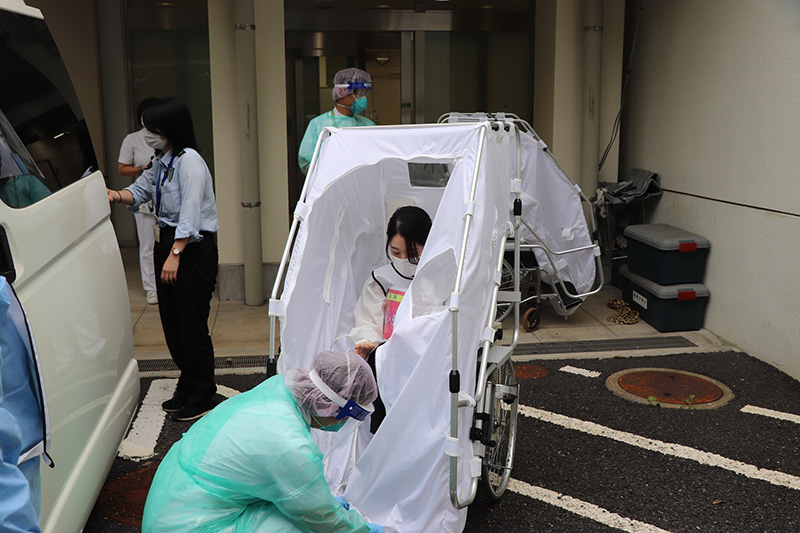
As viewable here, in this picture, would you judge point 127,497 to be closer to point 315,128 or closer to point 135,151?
point 315,128

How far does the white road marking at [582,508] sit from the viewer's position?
3.61 metres

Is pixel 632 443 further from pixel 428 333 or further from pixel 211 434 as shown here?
pixel 211 434

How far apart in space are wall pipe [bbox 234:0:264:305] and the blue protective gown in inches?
201

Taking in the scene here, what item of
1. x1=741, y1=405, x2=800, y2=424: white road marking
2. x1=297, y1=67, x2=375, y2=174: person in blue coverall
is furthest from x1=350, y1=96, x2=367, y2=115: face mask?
x1=741, y1=405, x2=800, y2=424: white road marking

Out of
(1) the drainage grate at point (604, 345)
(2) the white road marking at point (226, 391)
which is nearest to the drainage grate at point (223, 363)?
(2) the white road marking at point (226, 391)

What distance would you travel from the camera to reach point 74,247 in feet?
10.3

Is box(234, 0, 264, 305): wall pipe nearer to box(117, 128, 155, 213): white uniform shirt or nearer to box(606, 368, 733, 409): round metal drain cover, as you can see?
box(117, 128, 155, 213): white uniform shirt

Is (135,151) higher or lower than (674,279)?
higher

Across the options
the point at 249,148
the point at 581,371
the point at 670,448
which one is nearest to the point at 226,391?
the point at 581,371

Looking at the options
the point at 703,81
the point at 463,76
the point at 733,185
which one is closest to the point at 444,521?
the point at 733,185

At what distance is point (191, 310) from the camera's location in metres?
4.67

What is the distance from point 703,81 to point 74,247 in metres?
5.39

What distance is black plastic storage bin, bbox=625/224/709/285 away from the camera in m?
6.41

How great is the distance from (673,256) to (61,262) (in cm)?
502
